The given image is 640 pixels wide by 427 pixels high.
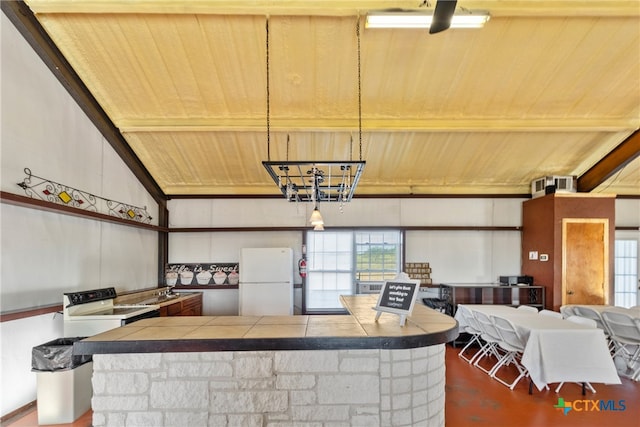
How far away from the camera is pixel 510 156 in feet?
17.9

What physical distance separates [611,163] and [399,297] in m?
5.08

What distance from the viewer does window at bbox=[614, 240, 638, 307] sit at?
6.23 meters

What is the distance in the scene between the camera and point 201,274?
20.2 ft

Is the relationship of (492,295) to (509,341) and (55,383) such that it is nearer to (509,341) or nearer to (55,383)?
(509,341)

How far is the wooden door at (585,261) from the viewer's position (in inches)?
213

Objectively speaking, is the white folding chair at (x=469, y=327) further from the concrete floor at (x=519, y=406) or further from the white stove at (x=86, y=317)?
the white stove at (x=86, y=317)

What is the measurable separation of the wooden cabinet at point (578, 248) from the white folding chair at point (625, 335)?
46.6 inches

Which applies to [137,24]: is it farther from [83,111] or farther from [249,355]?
[249,355]

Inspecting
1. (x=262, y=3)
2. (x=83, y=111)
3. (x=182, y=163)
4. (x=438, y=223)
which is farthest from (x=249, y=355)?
(x=438, y=223)

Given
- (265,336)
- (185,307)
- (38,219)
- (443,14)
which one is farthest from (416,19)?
(185,307)

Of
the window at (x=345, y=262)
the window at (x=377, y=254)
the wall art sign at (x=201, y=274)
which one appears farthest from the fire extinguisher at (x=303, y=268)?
the wall art sign at (x=201, y=274)

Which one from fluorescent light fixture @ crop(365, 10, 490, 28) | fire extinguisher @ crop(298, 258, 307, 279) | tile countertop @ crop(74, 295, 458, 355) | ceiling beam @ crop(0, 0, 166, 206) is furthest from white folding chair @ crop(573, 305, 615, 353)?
ceiling beam @ crop(0, 0, 166, 206)

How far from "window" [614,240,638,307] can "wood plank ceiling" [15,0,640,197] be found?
1520mm

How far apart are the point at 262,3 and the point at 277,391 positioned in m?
3.36
